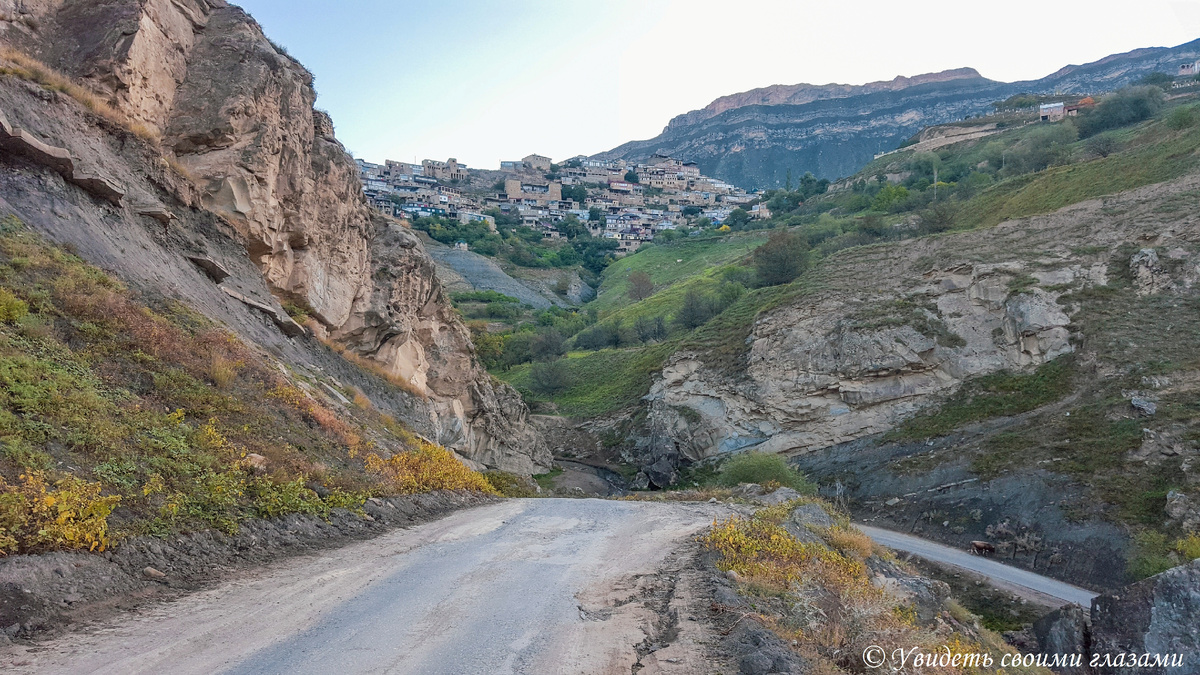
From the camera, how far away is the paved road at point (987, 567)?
2086 cm

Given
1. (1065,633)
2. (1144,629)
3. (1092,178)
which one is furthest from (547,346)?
(1144,629)

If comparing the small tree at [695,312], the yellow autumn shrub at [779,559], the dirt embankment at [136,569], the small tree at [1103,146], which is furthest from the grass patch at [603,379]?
the small tree at [1103,146]

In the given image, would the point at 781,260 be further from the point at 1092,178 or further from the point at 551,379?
the point at 551,379

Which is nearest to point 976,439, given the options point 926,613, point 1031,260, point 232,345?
point 1031,260

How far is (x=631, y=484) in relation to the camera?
40.5 m

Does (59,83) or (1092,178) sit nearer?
(59,83)

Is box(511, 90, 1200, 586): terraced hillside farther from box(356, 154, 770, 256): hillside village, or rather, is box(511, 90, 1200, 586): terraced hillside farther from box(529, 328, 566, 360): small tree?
box(356, 154, 770, 256): hillside village

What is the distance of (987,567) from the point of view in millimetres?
23531

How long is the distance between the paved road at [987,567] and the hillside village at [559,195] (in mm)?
99704

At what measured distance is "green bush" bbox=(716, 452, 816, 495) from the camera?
→ 3030 cm

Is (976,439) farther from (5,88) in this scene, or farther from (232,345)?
(5,88)

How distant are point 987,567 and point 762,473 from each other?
996 cm

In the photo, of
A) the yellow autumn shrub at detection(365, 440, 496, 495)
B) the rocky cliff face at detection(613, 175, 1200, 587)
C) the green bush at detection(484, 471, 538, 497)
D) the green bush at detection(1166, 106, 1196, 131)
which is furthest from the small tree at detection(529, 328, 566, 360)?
the green bush at detection(1166, 106, 1196, 131)

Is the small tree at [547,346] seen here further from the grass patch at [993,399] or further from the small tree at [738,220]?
the small tree at [738,220]
